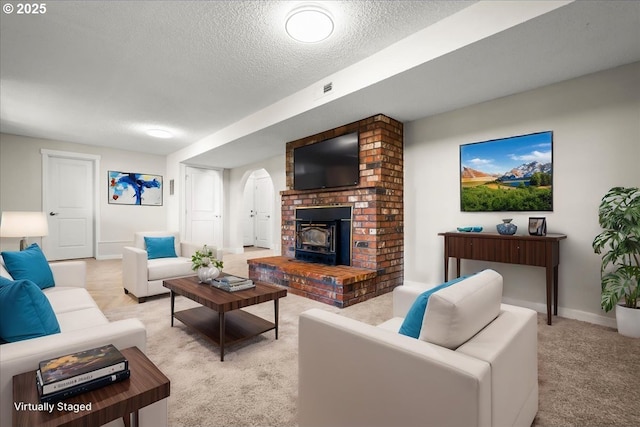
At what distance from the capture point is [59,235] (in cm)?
592

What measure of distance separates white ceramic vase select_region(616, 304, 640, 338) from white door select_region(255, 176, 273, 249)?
6.74 metres

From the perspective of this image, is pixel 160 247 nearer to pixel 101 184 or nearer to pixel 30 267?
pixel 30 267

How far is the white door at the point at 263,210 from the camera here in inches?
322

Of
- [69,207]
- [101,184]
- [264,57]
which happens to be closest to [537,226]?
[264,57]

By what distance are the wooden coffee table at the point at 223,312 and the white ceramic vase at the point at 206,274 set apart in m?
0.05

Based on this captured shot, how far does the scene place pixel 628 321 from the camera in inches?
90.8

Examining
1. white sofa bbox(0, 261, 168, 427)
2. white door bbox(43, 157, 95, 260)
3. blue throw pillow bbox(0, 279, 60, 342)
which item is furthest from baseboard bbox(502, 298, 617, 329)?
white door bbox(43, 157, 95, 260)

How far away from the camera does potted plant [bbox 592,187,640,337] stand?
7.20 ft

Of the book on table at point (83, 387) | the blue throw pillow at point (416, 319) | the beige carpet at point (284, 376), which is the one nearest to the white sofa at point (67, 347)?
the book on table at point (83, 387)

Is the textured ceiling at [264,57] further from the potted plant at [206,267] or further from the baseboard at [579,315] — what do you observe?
the baseboard at [579,315]

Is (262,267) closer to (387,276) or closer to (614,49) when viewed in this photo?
(387,276)

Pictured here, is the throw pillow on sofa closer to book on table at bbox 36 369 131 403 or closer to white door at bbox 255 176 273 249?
book on table at bbox 36 369 131 403

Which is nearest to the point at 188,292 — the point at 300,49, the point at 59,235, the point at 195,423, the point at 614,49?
the point at 195,423

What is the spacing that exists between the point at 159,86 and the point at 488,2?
3257mm
